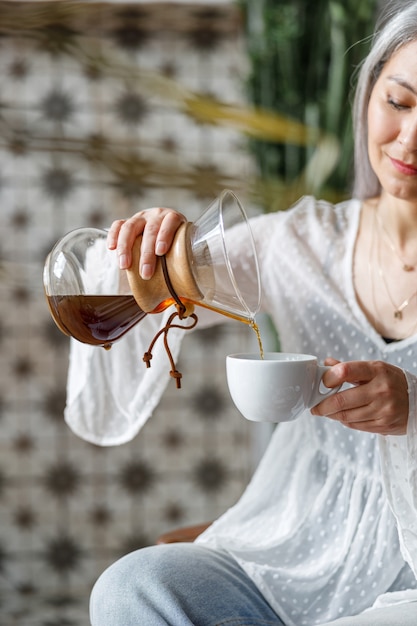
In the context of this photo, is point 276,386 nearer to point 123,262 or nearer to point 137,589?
point 123,262

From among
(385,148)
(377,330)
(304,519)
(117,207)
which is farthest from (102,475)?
(385,148)

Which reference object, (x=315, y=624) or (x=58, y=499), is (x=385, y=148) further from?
(x=58, y=499)

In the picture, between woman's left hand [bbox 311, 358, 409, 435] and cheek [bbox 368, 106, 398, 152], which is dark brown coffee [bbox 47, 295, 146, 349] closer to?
woman's left hand [bbox 311, 358, 409, 435]

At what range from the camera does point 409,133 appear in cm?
119

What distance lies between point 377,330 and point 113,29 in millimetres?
1389

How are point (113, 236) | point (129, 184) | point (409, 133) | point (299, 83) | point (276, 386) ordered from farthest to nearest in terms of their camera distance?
point (129, 184) → point (299, 83) → point (409, 133) → point (113, 236) → point (276, 386)

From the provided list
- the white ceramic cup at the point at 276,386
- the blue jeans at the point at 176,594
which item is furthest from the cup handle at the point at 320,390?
the blue jeans at the point at 176,594

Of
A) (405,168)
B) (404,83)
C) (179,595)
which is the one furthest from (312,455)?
(404,83)

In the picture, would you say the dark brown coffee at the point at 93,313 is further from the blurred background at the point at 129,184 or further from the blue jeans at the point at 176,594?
the blurred background at the point at 129,184

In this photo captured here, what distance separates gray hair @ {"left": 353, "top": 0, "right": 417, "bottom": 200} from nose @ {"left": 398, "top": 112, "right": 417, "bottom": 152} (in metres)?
0.13

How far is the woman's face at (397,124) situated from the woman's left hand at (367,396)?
349 mm

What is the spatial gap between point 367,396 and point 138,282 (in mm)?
309

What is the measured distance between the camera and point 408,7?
125 centimetres

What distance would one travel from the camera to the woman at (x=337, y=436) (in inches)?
41.6
